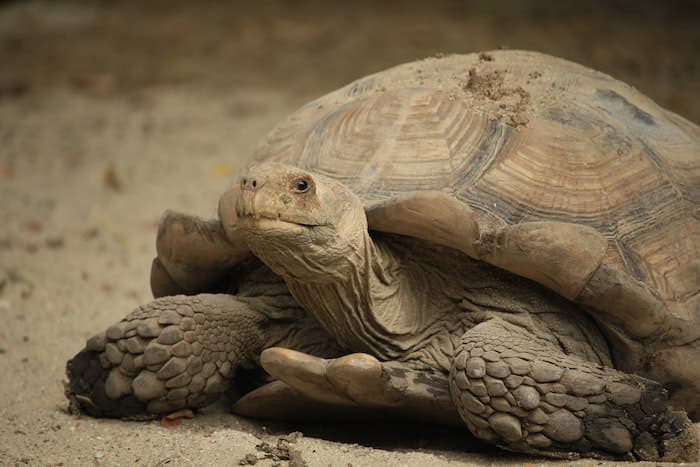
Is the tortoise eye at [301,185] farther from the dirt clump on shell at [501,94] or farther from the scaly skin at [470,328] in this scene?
the dirt clump on shell at [501,94]

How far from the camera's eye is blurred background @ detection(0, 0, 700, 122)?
901 centimetres

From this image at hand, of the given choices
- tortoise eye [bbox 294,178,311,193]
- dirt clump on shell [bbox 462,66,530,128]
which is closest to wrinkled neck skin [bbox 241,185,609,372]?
tortoise eye [bbox 294,178,311,193]

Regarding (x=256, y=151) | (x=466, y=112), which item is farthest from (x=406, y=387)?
(x=256, y=151)

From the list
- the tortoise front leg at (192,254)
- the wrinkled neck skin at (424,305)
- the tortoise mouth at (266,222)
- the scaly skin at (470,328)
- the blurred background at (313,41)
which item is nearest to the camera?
the tortoise mouth at (266,222)

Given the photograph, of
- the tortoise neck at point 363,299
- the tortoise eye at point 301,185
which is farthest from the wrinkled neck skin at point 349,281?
the tortoise eye at point 301,185

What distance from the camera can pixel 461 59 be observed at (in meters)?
4.23

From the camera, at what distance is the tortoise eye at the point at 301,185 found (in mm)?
2992

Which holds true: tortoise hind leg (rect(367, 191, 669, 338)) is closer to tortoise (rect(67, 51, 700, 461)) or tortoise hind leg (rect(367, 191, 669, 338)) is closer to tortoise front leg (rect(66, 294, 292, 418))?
tortoise (rect(67, 51, 700, 461))

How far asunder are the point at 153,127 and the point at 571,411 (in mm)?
5956

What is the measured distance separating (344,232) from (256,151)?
45.2 inches

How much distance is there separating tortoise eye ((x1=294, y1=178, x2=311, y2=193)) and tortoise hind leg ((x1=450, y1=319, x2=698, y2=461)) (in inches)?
30.6

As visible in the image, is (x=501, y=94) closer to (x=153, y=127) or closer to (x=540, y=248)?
(x=540, y=248)

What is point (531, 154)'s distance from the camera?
3.56m

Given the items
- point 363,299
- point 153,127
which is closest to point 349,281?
point 363,299
